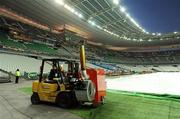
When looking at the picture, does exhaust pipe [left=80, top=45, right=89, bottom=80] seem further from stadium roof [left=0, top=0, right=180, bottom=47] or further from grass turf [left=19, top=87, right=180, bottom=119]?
stadium roof [left=0, top=0, right=180, bottom=47]

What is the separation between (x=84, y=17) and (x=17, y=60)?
11.5 m

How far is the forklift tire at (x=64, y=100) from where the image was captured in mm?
8273

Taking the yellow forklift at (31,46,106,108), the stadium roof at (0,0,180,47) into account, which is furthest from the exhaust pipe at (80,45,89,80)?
the stadium roof at (0,0,180,47)

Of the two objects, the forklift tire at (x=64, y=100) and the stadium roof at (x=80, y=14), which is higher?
the stadium roof at (x=80, y=14)

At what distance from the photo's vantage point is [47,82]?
9.01m

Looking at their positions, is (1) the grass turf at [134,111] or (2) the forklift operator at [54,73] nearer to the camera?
(1) the grass turf at [134,111]

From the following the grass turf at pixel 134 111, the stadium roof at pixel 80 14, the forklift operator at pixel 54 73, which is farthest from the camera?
the stadium roof at pixel 80 14

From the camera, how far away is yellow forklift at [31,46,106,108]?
7927mm

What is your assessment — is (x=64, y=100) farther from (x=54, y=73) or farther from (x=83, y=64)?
(x=83, y=64)

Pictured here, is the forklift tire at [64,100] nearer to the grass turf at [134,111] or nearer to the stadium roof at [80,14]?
the grass turf at [134,111]

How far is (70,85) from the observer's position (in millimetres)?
8477

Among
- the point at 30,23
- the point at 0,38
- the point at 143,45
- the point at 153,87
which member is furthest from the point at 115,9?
the point at 143,45

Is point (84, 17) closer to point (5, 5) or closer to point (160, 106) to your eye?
point (5, 5)

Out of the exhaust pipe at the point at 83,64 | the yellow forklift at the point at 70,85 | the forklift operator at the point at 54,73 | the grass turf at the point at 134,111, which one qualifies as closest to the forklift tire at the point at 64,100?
the yellow forklift at the point at 70,85
